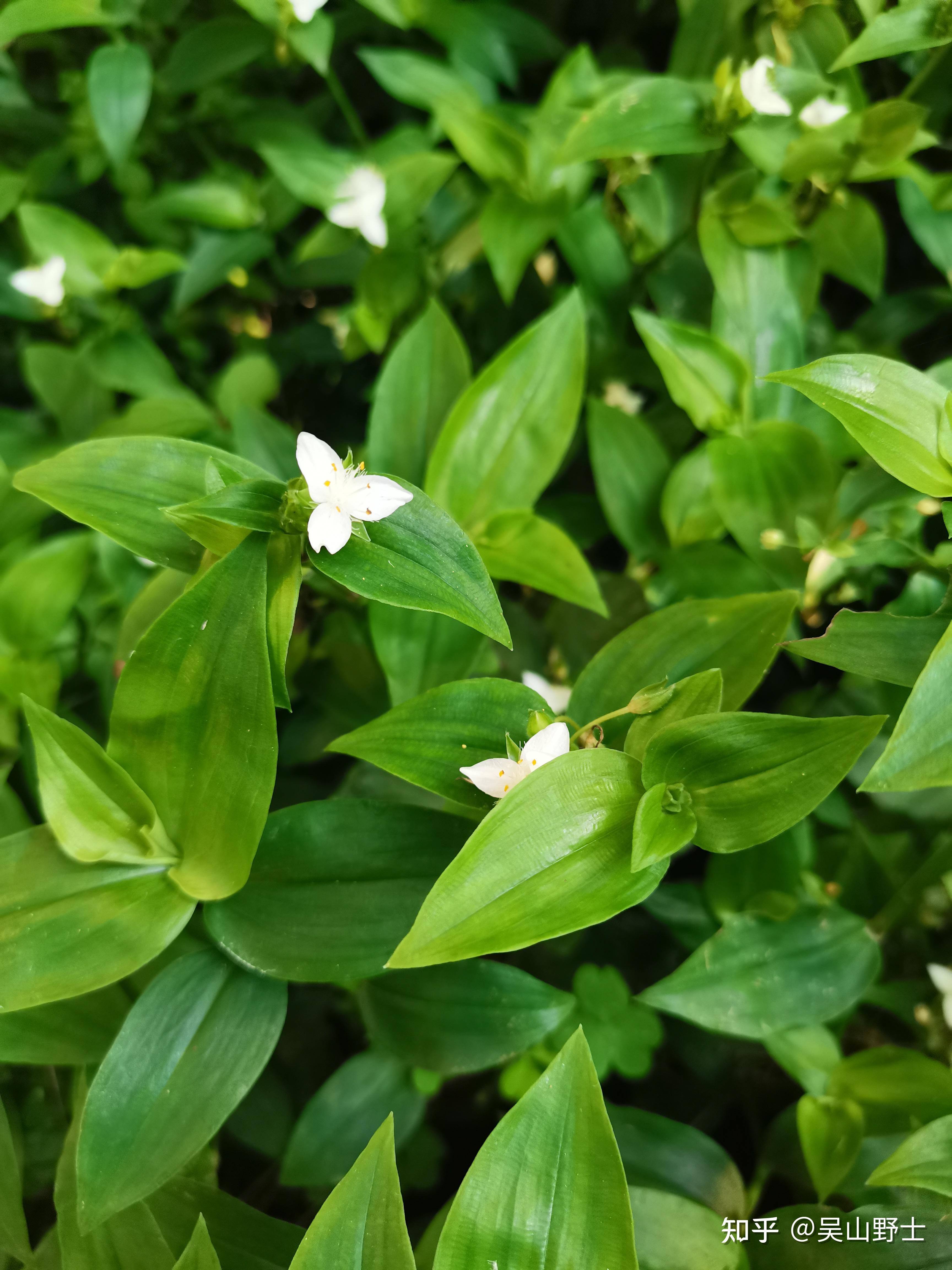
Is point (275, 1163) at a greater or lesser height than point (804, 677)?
lesser

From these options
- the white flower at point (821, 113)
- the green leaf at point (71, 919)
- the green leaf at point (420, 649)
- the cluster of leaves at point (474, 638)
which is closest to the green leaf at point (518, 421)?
the cluster of leaves at point (474, 638)

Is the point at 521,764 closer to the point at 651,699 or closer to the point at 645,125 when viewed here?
the point at 651,699

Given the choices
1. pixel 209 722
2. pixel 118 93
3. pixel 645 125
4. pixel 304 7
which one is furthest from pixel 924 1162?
pixel 118 93

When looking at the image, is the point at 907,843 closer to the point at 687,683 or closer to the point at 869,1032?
the point at 869,1032

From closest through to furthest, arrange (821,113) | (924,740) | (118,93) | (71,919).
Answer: (924,740) → (71,919) → (821,113) → (118,93)

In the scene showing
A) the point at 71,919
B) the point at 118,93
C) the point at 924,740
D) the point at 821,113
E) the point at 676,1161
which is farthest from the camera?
the point at 118,93

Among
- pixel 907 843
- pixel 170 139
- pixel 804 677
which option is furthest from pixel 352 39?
pixel 907 843
